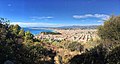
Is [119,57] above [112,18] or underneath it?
underneath

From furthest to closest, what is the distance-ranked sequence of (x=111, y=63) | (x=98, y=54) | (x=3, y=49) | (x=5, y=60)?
(x=98, y=54) → (x=111, y=63) → (x=3, y=49) → (x=5, y=60)

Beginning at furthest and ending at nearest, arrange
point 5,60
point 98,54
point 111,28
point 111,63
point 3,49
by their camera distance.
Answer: point 111,28, point 98,54, point 111,63, point 3,49, point 5,60

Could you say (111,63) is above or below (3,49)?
below

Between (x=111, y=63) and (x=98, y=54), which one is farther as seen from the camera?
(x=98, y=54)

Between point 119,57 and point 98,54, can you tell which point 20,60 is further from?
point 119,57

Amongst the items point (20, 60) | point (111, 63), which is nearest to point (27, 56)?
point (20, 60)

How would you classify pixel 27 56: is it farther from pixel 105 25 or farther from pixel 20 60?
pixel 105 25

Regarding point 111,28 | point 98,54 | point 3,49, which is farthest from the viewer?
point 111,28

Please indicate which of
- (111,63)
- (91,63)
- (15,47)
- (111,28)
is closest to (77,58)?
(91,63)

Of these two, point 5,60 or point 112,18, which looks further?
point 112,18
